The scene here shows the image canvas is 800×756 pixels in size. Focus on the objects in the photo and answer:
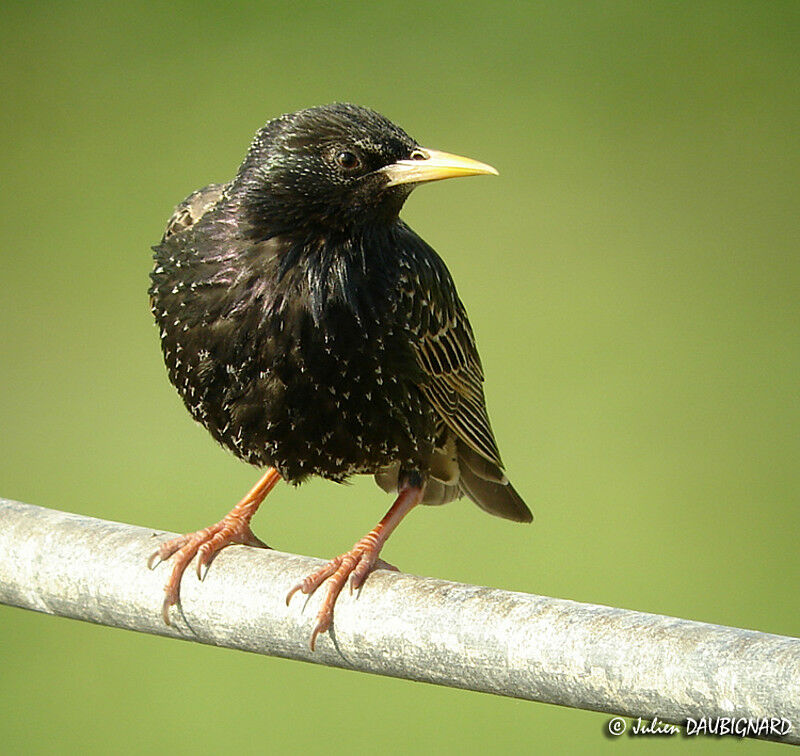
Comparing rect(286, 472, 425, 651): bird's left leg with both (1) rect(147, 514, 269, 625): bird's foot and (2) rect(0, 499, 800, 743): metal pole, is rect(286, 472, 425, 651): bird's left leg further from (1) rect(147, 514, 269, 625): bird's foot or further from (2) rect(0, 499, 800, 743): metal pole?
(1) rect(147, 514, 269, 625): bird's foot

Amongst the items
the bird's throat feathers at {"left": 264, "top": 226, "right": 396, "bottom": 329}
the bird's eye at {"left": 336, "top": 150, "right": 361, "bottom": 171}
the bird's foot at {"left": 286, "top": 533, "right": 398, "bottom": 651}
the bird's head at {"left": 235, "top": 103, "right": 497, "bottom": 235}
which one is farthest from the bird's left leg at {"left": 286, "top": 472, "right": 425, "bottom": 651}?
the bird's eye at {"left": 336, "top": 150, "right": 361, "bottom": 171}

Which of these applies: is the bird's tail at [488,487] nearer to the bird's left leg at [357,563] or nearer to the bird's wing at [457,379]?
the bird's wing at [457,379]

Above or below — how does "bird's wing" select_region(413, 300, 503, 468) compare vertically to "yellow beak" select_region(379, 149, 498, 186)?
below

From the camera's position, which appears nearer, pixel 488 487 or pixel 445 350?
pixel 445 350

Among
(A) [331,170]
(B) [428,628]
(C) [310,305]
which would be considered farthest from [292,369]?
(B) [428,628]

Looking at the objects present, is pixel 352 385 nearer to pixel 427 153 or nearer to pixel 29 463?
pixel 427 153

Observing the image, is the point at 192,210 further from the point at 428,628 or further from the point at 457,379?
the point at 428,628
